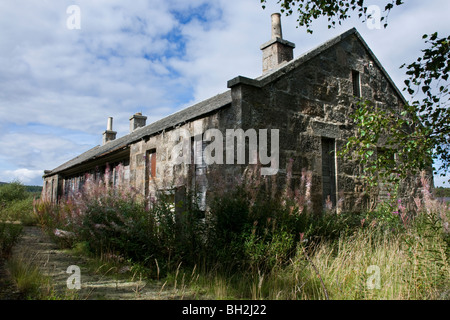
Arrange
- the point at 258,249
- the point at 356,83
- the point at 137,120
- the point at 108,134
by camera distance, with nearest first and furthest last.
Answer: the point at 258,249 → the point at 356,83 → the point at 137,120 → the point at 108,134

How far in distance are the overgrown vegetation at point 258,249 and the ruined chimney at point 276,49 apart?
5151 mm

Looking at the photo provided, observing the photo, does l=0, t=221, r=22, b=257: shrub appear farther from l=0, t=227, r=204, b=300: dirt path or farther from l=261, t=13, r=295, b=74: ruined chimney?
l=261, t=13, r=295, b=74: ruined chimney

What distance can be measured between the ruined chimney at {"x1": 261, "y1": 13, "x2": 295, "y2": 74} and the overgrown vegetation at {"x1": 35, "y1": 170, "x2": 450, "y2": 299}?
5.15 m

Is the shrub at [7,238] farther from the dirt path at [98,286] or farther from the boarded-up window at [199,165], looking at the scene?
the boarded-up window at [199,165]

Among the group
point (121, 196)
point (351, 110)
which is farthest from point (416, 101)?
point (121, 196)

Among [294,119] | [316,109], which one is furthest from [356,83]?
[294,119]

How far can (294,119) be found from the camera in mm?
7535

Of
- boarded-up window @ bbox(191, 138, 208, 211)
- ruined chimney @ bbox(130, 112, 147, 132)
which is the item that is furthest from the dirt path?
ruined chimney @ bbox(130, 112, 147, 132)

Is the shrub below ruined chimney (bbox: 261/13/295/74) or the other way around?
below

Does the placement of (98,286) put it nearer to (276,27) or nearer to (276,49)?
(276,49)

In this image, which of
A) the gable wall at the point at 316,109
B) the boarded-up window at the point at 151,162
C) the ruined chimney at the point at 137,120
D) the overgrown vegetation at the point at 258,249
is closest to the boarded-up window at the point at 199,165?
the gable wall at the point at 316,109

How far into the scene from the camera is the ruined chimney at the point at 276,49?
9.78 metres

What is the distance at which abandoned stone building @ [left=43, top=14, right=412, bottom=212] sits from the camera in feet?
22.4

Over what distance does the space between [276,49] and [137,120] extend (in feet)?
37.5
